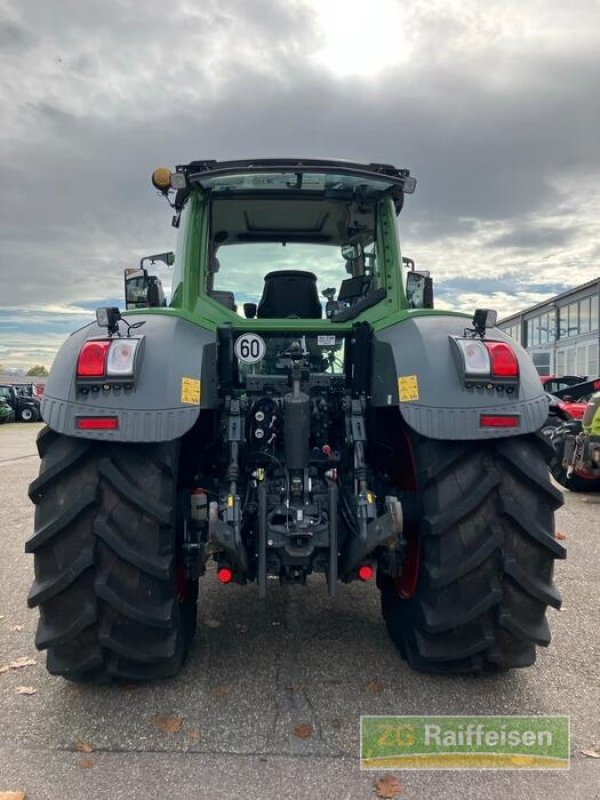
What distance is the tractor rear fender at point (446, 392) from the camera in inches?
108

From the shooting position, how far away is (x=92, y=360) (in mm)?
2736

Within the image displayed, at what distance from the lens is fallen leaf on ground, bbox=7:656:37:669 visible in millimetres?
3371

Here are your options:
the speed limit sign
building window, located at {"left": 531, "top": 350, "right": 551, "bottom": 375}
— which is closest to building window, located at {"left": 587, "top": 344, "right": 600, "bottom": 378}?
building window, located at {"left": 531, "top": 350, "right": 551, "bottom": 375}

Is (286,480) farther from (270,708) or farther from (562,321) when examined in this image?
(562,321)

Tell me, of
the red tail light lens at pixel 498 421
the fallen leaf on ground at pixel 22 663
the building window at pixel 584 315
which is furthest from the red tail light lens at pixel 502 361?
the building window at pixel 584 315

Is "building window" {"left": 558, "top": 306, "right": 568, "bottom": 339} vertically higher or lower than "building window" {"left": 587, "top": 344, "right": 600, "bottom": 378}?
higher

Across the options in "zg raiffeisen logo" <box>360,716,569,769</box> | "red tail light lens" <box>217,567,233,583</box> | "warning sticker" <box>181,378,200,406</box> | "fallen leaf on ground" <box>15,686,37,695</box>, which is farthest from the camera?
"fallen leaf on ground" <box>15,686,37,695</box>

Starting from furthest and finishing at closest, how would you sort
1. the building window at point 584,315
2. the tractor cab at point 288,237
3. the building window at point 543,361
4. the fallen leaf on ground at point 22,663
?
the building window at point 543,361 → the building window at point 584,315 → the tractor cab at point 288,237 → the fallen leaf on ground at point 22,663

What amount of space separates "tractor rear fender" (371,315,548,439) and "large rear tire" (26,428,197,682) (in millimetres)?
1087

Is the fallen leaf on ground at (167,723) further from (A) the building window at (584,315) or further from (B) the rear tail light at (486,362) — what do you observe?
(A) the building window at (584,315)

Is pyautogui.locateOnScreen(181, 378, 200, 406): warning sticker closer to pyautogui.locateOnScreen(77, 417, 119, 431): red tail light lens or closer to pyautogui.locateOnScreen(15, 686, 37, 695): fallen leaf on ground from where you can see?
pyautogui.locateOnScreen(77, 417, 119, 431): red tail light lens

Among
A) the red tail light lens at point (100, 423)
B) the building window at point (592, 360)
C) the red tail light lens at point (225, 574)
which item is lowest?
the red tail light lens at point (225, 574)

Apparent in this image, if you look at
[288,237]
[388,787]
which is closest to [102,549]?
[388,787]

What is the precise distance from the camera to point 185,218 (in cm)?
372
